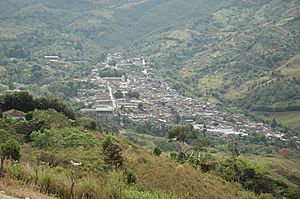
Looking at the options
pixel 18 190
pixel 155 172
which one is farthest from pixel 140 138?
pixel 18 190

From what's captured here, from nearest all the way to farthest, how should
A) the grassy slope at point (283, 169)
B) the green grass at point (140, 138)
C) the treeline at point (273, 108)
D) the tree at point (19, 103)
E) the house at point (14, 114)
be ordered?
1. the house at point (14, 114)
2. the tree at point (19, 103)
3. the grassy slope at point (283, 169)
4. the green grass at point (140, 138)
5. the treeline at point (273, 108)

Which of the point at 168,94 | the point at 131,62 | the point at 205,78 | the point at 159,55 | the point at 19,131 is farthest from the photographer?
the point at 159,55

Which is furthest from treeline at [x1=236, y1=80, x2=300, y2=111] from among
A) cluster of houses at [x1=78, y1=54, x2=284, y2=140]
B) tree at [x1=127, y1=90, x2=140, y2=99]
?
tree at [x1=127, y1=90, x2=140, y2=99]

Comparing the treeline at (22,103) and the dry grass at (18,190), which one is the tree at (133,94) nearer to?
the treeline at (22,103)

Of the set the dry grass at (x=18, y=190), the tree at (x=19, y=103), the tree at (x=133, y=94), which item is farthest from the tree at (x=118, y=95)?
the dry grass at (x=18, y=190)

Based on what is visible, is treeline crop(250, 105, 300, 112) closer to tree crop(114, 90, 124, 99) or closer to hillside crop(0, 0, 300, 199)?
hillside crop(0, 0, 300, 199)

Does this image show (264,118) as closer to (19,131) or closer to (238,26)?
(19,131)

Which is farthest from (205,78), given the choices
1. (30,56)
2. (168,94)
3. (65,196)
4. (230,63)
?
(65,196)

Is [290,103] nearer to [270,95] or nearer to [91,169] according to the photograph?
[270,95]

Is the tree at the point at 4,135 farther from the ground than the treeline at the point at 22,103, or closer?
farther from the ground
